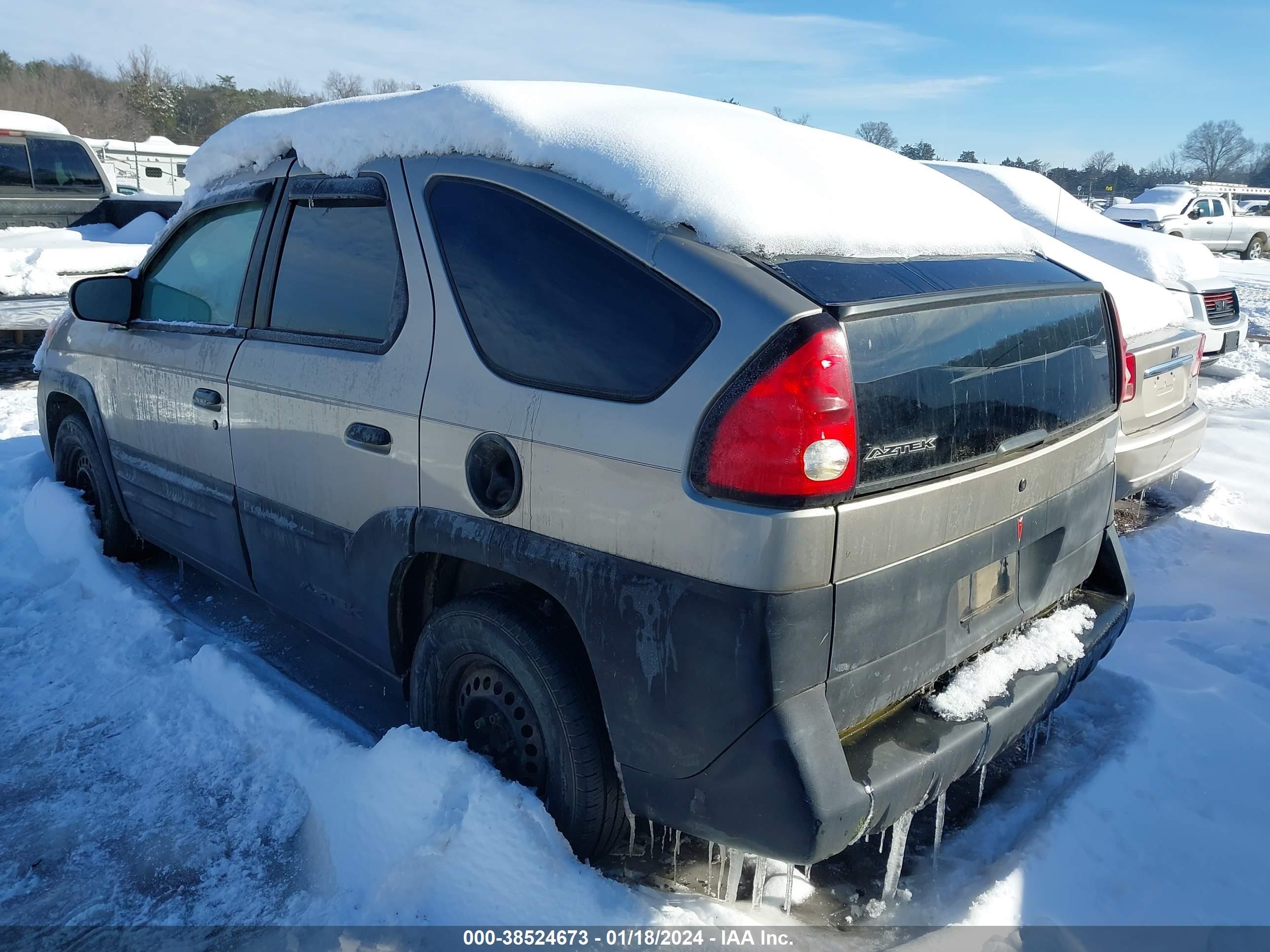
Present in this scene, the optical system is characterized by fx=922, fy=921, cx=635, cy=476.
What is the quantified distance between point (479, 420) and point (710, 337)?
681mm

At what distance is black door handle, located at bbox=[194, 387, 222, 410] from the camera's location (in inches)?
126

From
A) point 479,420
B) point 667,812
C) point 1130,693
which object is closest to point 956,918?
point 667,812

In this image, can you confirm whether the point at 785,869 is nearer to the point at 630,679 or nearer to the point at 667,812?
the point at 667,812

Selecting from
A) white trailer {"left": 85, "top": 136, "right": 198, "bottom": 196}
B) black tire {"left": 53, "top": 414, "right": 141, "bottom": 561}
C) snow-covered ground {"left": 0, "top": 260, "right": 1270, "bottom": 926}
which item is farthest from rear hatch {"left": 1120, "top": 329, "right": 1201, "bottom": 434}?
white trailer {"left": 85, "top": 136, "right": 198, "bottom": 196}

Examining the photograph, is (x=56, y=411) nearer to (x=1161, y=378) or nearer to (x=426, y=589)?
(x=426, y=589)

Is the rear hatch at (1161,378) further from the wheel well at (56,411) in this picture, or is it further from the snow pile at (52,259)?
the snow pile at (52,259)

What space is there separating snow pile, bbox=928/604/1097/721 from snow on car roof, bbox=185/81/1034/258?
107cm

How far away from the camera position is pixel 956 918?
2225 millimetres

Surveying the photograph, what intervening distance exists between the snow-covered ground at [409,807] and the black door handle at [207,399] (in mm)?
889

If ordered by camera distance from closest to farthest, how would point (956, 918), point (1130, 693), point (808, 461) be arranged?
point (808, 461)
point (956, 918)
point (1130, 693)

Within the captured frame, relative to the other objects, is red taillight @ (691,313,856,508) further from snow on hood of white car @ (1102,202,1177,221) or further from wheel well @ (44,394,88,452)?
snow on hood of white car @ (1102,202,1177,221)

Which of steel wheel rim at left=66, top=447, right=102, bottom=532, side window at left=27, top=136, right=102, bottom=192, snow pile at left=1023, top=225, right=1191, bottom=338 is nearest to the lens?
steel wheel rim at left=66, top=447, right=102, bottom=532

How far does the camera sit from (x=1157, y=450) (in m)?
4.78

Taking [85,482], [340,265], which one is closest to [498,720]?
[340,265]
